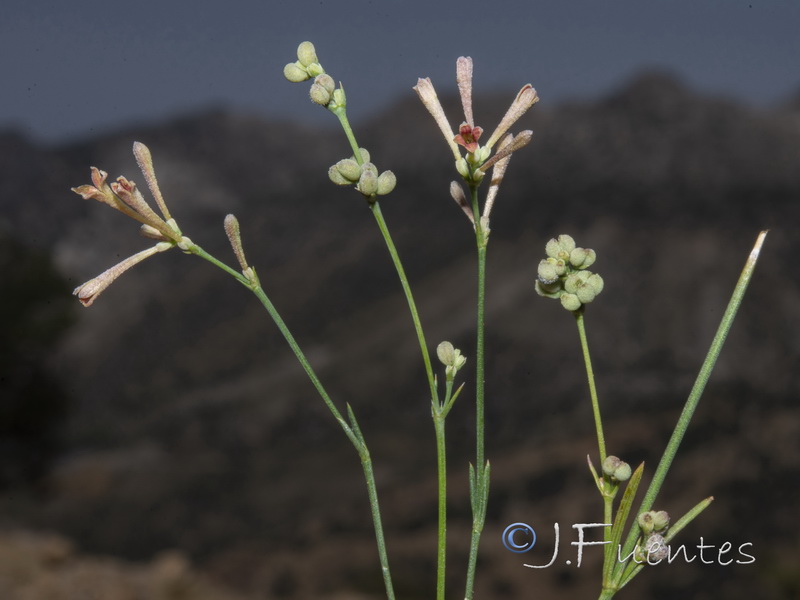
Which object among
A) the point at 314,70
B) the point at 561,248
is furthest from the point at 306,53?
the point at 561,248

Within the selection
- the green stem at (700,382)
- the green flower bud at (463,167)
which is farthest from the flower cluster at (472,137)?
the green stem at (700,382)

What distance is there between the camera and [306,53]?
543 millimetres

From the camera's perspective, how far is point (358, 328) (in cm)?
498

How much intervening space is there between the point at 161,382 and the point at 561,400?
8.19ft

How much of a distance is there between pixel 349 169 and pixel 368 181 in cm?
2

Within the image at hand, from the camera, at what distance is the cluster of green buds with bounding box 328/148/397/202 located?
0.49m

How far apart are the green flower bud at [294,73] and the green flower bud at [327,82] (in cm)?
2

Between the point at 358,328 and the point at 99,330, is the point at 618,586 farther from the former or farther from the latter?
the point at 99,330

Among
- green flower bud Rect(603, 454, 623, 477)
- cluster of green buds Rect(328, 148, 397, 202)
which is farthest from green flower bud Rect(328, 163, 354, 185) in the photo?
green flower bud Rect(603, 454, 623, 477)

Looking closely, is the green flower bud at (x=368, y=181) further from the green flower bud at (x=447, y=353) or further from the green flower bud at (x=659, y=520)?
the green flower bud at (x=659, y=520)

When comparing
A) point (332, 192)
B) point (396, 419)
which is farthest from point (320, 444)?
point (332, 192)

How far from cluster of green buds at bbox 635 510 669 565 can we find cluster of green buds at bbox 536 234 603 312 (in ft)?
0.48

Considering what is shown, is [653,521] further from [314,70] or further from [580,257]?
[314,70]

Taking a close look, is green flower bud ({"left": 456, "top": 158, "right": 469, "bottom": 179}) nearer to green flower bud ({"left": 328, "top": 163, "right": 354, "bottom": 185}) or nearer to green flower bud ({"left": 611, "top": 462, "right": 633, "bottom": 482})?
green flower bud ({"left": 328, "top": 163, "right": 354, "bottom": 185})
